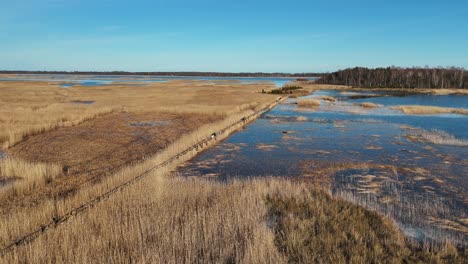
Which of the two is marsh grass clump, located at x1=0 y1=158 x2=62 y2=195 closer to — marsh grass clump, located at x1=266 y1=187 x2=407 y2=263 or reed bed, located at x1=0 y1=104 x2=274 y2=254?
reed bed, located at x1=0 y1=104 x2=274 y2=254

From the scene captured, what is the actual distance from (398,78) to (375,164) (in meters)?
114

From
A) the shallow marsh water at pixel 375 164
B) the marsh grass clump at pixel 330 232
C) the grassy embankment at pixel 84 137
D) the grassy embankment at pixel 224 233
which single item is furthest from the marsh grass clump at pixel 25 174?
the marsh grass clump at pixel 330 232

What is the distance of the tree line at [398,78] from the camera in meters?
104

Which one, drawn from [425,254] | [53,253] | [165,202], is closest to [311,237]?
[425,254]

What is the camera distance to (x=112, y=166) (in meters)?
14.8

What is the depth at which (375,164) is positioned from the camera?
15.8m

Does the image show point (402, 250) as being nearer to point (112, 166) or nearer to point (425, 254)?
point (425, 254)

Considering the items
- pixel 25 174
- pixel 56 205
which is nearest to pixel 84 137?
pixel 25 174

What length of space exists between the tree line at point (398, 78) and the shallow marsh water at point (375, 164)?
86236 mm

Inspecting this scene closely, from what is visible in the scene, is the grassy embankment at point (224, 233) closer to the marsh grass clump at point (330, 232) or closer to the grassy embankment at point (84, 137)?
the marsh grass clump at point (330, 232)

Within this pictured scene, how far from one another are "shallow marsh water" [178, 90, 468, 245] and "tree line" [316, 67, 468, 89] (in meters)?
86.2

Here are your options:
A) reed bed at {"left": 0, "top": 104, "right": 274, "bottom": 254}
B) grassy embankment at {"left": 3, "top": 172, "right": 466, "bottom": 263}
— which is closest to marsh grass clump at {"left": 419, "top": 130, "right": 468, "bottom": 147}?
grassy embankment at {"left": 3, "top": 172, "right": 466, "bottom": 263}

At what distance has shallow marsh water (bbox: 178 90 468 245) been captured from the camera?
9.95m

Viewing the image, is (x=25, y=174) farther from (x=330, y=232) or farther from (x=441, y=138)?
(x=441, y=138)
